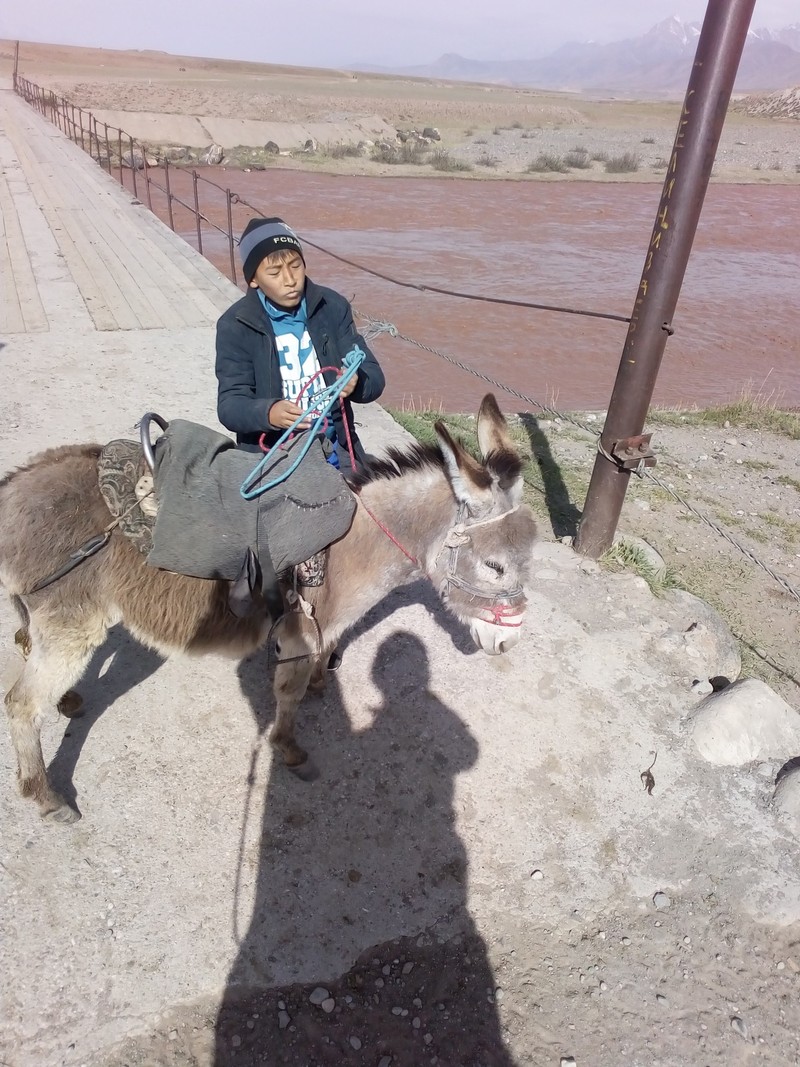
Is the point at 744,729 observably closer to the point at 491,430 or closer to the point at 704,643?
the point at 704,643

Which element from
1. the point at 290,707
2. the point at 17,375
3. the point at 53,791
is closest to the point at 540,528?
the point at 290,707

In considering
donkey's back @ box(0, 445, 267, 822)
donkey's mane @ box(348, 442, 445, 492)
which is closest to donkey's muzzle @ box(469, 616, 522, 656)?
donkey's mane @ box(348, 442, 445, 492)

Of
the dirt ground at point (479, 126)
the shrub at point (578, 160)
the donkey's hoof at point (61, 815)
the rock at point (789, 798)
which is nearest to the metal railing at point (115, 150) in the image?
the dirt ground at point (479, 126)

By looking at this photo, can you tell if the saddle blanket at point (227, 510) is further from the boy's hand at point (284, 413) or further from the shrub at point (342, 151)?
the shrub at point (342, 151)

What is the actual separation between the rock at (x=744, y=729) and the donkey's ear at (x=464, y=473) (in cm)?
198

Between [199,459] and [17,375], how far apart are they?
4959 millimetres

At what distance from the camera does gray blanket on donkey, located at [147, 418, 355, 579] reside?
2.50 m

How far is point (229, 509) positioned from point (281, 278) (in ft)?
3.64

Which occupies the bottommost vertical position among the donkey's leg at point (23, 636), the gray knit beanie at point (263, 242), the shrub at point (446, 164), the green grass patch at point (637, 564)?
the green grass patch at point (637, 564)

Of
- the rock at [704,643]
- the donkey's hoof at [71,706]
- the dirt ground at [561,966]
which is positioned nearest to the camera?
the dirt ground at [561,966]

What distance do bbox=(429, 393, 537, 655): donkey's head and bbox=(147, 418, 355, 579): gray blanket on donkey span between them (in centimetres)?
49

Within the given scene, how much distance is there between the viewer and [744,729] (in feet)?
11.3

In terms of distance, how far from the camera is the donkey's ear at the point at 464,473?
8.07 ft

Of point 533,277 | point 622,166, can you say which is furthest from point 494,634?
point 622,166
